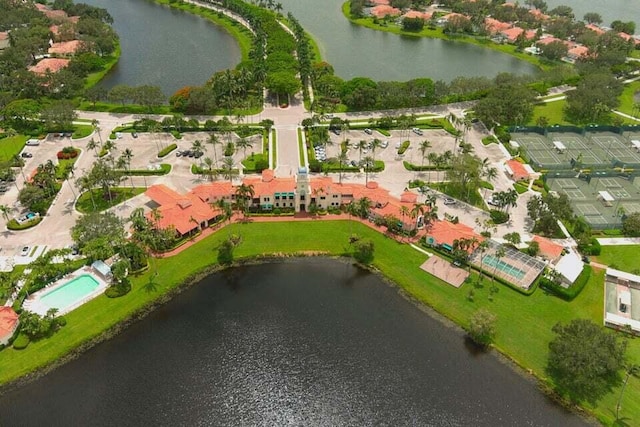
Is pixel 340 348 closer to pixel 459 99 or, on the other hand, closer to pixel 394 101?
pixel 394 101

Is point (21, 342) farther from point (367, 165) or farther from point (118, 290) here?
point (367, 165)

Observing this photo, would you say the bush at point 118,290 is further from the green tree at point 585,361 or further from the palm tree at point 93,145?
the green tree at point 585,361

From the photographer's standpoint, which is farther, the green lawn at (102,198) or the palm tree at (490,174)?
the palm tree at (490,174)

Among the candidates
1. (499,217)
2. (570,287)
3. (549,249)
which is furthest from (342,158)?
(570,287)

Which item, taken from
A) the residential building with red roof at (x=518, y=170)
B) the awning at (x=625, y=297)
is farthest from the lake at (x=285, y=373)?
the residential building with red roof at (x=518, y=170)

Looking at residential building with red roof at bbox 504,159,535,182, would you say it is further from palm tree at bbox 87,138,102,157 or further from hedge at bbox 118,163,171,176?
palm tree at bbox 87,138,102,157

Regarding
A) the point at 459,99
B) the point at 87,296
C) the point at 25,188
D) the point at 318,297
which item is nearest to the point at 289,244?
the point at 318,297
